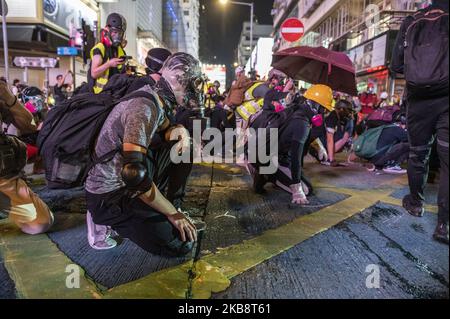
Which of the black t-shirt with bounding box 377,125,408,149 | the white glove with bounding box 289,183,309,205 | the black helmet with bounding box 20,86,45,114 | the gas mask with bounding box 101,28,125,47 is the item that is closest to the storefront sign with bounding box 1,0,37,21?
the black helmet with bounding box 20,86,45,114

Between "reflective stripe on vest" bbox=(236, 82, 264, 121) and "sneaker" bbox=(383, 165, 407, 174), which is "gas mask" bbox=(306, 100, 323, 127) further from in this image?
"sneaker" bbox=(383, 165, 407, 174)

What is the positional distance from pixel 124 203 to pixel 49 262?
2.43 ft

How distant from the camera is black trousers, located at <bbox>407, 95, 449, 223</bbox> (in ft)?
5.30

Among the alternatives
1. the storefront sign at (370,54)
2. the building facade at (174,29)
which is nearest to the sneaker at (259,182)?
the storefront sign at (370,54)

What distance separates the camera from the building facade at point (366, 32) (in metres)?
15.9

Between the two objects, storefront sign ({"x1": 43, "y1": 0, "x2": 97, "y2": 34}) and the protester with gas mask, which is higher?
storefront sign ({"x1": 43, "y1": 0, "x2": 97, "y2": 34})

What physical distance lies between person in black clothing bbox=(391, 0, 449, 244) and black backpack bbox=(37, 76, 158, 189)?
1.89 meters

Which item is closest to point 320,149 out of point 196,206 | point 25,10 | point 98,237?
point 196,206

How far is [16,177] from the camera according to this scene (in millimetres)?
2982

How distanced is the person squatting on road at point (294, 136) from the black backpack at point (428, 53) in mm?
2031

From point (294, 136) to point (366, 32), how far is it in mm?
18690

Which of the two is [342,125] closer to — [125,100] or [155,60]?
[155,60]
